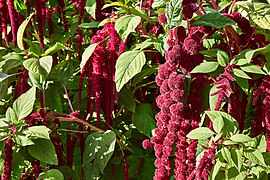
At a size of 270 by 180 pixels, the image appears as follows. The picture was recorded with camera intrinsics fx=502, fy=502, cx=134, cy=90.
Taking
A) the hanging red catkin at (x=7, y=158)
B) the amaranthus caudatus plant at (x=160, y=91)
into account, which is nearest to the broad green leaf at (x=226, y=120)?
the amaranthus caudatus plant at (x=160, y=91)

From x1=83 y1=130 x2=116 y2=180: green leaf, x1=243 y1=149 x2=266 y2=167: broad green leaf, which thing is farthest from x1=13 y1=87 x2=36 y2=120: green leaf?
x1=243 y1=149 x2=266 y2=167: broad green leaf

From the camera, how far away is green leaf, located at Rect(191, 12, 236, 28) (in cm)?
122

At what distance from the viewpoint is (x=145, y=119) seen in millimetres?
1665

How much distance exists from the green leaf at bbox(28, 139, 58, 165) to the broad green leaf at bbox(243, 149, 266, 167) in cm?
55

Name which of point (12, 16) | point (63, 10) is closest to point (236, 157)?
point (12, 16)

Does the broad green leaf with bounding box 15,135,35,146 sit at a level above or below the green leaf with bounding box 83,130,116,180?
above

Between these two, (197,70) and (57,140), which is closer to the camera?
(197,70)

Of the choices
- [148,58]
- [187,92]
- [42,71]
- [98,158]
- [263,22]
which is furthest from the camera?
[148,58]

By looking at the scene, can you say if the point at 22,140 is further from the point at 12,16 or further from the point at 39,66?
the point at 12,16

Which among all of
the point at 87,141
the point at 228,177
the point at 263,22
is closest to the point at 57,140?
the point at 87,141

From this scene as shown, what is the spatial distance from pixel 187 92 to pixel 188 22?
7.1 inches

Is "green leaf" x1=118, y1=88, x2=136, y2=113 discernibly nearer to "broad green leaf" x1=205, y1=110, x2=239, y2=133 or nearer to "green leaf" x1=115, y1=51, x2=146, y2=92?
"green leaf" x1=115, y1=51, x2=146, y2=92

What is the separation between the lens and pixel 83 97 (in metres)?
1.84

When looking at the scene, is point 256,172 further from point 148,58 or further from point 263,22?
point 148,58
